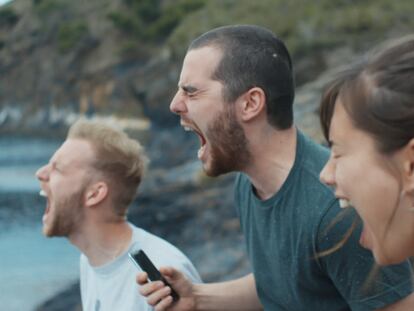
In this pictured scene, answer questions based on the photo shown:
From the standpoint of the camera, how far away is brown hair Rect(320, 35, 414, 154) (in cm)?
131

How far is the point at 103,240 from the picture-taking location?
265 centimetres

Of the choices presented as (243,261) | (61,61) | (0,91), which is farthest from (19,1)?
(243,261)

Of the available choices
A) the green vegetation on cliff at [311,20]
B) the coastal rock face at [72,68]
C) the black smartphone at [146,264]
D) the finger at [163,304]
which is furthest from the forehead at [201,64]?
the coastal rock face at [72,68]

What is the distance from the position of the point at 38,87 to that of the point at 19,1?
498 centimetres

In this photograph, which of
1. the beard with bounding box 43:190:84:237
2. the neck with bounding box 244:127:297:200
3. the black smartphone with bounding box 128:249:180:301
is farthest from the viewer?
the beard with bounding box 43:190:84:237

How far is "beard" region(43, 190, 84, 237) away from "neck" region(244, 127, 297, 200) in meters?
0.86

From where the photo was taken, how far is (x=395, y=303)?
1.75m

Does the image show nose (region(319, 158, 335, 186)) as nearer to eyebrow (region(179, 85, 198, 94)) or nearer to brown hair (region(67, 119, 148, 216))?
eyebrow (region(179, 85, 198, 94))

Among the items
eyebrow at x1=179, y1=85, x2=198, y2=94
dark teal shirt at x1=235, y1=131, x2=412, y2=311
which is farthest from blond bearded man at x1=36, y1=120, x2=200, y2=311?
eyebrow at x1=179, y1=85, x2=198, y2=94

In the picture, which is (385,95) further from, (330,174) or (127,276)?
(127,276)

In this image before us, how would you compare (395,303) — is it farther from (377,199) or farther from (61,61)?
(61,61)

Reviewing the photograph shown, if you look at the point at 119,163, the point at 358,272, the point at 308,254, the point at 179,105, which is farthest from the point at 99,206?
the point at 358,272

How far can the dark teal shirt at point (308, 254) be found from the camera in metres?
1.75

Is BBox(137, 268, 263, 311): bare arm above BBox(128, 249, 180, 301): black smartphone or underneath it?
underneath
